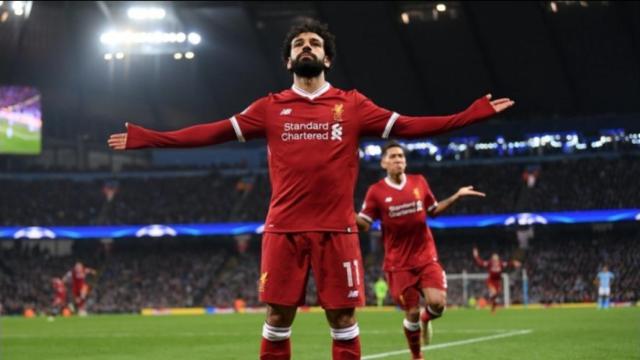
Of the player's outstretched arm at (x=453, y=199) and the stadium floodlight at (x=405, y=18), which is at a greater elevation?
the stadium floodlight at (x=405, y=18)

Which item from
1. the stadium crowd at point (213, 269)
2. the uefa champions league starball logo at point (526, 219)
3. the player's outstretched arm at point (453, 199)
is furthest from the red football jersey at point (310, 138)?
the uefa champions league starball logo at point (526, 219)

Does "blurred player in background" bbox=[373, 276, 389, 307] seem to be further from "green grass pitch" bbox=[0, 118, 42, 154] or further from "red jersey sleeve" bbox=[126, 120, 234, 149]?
"red jersey sleeve" bbox=[126, 120, 234, 149]

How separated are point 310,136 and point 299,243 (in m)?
0.75

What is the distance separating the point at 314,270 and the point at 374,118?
116 cm

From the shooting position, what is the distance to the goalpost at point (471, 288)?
44.3 m

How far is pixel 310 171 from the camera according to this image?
7.41 m

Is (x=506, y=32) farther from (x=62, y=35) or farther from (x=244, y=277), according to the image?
(x=62, y=35)

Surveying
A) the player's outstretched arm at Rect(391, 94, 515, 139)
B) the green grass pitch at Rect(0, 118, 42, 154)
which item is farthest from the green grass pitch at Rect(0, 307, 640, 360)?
the green grass pitch at Rect(0, 118, 42, 154)

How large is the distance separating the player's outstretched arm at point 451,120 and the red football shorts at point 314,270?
866 millimetres

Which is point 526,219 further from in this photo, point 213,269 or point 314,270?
point 314,270

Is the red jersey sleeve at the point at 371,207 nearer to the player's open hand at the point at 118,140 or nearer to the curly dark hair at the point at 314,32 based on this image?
the curly dark hair at the point at 314,32

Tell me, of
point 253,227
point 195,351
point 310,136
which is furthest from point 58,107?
point 310,136

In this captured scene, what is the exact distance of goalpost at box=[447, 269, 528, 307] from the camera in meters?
44.3

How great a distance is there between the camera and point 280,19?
4891 cm
